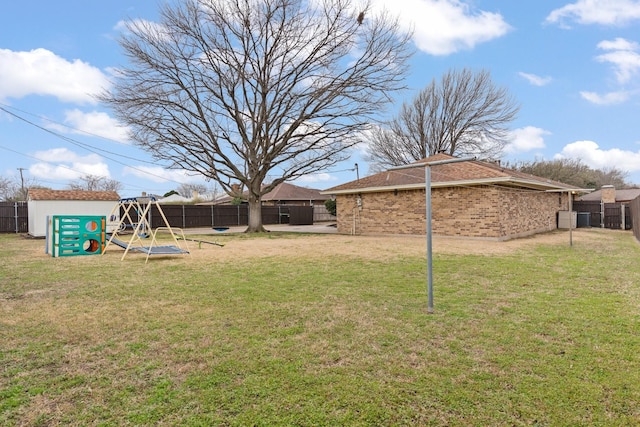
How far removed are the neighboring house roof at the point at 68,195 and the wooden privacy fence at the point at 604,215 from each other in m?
25.9

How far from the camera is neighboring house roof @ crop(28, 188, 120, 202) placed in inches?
646

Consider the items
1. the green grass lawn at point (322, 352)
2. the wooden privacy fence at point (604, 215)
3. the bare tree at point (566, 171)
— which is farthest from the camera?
the bare tree at point (566, 171)

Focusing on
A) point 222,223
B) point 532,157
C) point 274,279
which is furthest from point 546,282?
point 532,157

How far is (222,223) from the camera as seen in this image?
26.4 meters

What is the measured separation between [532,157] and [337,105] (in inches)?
1047

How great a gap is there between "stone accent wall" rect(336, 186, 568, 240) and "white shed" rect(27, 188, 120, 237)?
1190 centimetres

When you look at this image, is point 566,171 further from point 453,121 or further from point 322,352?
point 322,352

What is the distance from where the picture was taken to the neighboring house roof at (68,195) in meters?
16.4

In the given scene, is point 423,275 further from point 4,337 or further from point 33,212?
point 33,212

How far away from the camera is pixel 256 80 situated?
1783 centimetres

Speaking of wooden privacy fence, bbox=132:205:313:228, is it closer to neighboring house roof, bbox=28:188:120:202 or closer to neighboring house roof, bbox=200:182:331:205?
neighboring house roof, bbox=28:188:120:202

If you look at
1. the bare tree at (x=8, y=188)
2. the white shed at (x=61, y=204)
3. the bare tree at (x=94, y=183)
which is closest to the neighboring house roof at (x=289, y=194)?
the white shed at (x=61, y=204)

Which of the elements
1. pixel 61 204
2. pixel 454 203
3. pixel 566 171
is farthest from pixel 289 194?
pixel 566 171

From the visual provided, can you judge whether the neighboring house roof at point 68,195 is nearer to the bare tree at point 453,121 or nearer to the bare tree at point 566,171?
the bare tree at point 453,121
